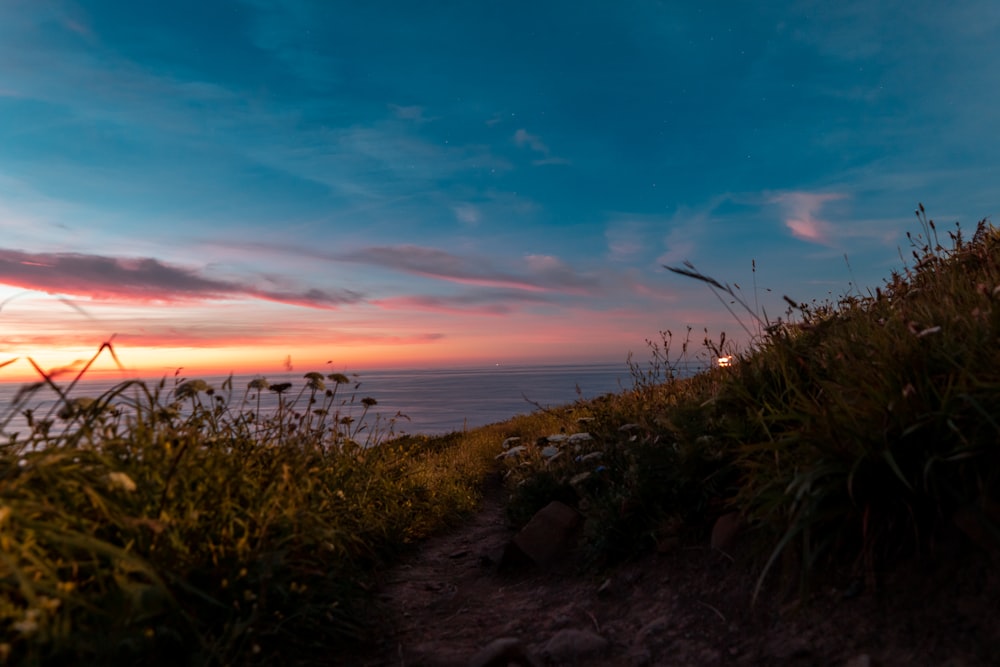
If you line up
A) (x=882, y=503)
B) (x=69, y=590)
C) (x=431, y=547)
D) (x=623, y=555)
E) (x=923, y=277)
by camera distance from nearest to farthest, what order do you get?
(x=69, y=590) → (x=882, y=503) → (x=623, y=555) → (x=923, y=277) → (x=431, y=547)

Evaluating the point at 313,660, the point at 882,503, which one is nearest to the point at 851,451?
the point at 882,503

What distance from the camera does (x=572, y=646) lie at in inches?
144

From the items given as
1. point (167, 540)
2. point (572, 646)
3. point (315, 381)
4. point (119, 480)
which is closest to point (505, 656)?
point (572, 646)

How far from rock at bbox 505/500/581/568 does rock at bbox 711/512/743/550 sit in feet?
5.72

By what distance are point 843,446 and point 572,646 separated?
192 cm

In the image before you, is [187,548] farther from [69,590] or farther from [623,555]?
[623,555]

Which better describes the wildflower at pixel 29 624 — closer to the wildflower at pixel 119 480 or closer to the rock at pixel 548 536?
the wildflower at pixel 119 480

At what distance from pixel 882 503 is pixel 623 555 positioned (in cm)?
215

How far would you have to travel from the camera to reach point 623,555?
16.2 feet

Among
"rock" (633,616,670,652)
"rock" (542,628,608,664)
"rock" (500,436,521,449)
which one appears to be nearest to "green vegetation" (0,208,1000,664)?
"rock" (633,616,670,652)

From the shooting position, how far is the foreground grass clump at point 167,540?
2.64 meters

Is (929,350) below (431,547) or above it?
above

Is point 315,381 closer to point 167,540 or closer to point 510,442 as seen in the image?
point 167,540

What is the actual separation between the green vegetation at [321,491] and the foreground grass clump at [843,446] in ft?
0.05
